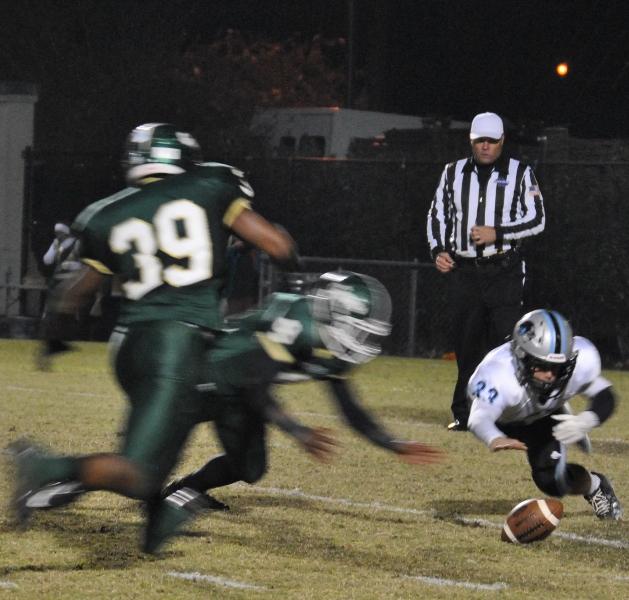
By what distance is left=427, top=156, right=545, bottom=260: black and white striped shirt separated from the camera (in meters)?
8.88

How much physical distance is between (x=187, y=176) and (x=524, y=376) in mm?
1864

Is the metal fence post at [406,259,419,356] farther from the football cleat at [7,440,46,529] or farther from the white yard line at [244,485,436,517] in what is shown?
the football cleat at [7,440,46,529]

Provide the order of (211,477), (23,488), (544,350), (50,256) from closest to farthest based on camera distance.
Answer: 1. (23,488)
2. (211,477)
3. (544,350)
4. (50,256)

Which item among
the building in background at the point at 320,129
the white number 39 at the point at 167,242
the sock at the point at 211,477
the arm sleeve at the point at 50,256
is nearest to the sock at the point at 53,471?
the white number 39 at the point at 167,242

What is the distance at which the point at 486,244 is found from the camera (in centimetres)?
890

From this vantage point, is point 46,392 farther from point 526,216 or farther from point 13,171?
point 13,171

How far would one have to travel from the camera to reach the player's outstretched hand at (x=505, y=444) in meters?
5.63

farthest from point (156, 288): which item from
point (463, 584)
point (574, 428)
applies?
point (574, 428)

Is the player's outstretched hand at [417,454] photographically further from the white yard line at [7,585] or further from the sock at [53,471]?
the white yard line at [7,585]

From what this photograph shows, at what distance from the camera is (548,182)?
15531mm

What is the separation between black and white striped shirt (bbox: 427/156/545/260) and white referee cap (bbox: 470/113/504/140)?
0.89 feet

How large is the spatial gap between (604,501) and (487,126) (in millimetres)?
2897

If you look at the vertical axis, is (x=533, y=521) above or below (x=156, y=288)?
below

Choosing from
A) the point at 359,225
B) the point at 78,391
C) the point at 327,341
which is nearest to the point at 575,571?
the point at 327,341
